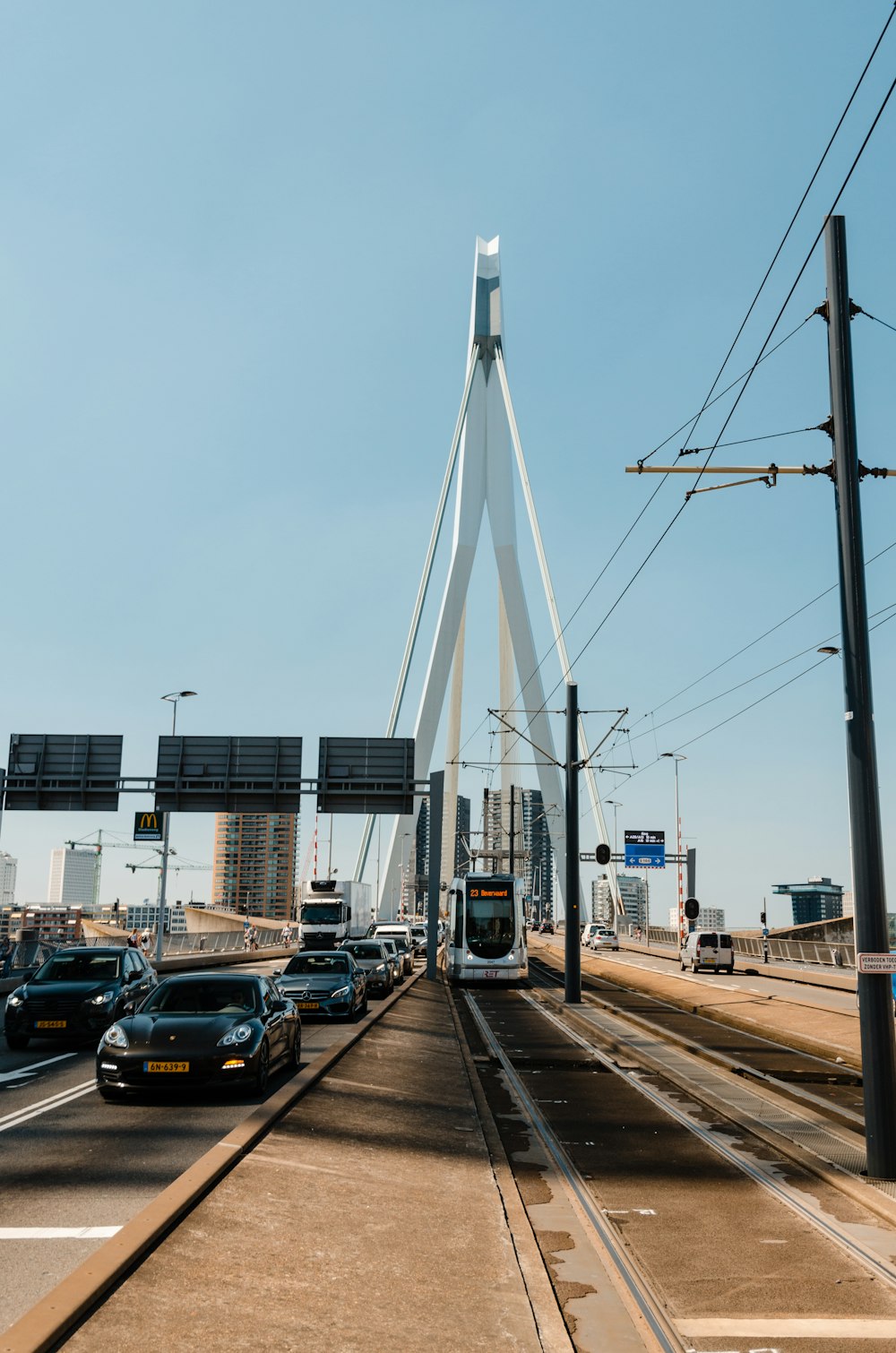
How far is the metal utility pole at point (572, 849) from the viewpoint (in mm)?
30562

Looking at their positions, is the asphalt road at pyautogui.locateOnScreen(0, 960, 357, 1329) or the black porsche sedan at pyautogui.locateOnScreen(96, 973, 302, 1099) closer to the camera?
the asphalt road at pyautogui.locateOnScreen(0, 960, 357, 1329)

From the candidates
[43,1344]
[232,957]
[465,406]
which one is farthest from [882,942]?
[465,406]

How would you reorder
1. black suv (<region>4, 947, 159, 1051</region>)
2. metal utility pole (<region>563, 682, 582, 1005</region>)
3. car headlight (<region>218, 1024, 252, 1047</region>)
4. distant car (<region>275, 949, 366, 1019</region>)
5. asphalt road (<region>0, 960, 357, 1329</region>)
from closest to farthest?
asphalt road (<region>0, 960, 357, 1329</region>), car headlight (<region>218, 1024, 252, 1047</region>), black suv (<region>4, 947, 159, 1051</region>), distant car (<region>275, 949, 366, 1019</region>), metal utility pole (<region>563, 682, 582, 1005</region>)

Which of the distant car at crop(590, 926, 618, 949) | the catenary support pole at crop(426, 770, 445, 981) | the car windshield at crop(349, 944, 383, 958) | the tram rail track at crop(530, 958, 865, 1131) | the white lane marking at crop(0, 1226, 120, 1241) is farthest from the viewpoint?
the distant car at crop(590, 926, 618, 949)

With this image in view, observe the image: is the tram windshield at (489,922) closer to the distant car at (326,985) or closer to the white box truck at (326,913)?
the distant car at (326,985)

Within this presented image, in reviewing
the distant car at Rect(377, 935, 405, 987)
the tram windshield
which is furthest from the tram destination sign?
the tram windshield

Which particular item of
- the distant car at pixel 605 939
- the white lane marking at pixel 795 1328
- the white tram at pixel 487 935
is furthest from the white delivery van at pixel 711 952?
the white lane marking at pixel 795 1328

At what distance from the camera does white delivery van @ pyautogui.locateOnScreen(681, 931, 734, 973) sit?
155 ft

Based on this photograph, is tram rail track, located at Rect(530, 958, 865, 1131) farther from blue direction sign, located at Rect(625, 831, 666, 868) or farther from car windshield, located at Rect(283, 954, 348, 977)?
blue direction sign, located at Rect(625, 831, 666, 868)

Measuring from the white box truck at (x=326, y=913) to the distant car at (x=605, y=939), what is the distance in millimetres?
19531

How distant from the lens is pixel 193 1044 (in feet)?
39.4

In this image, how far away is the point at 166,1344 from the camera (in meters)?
4.98

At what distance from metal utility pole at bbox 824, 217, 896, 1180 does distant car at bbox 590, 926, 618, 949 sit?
215 ft

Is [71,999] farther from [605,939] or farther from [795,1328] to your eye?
[605,939]
